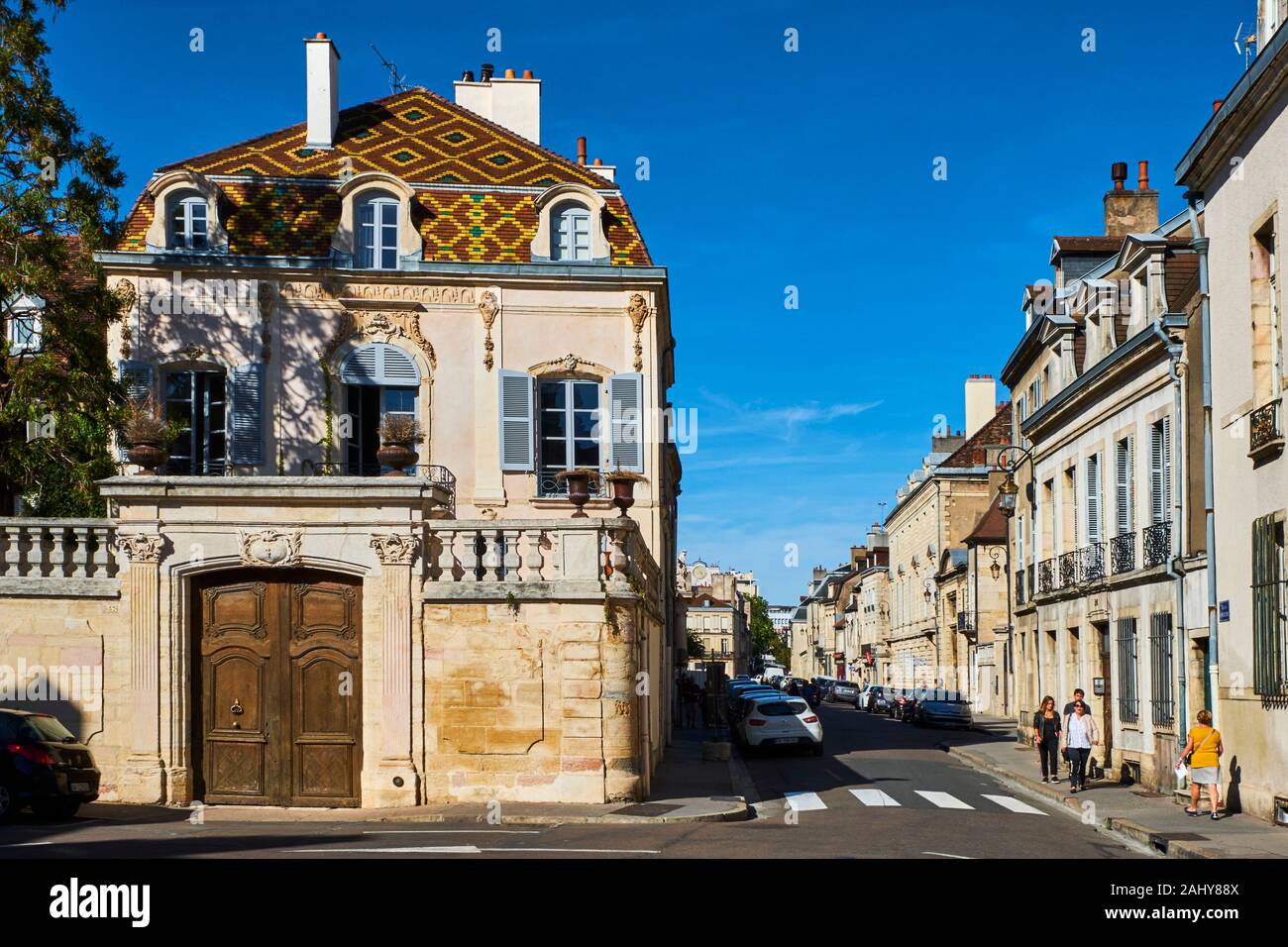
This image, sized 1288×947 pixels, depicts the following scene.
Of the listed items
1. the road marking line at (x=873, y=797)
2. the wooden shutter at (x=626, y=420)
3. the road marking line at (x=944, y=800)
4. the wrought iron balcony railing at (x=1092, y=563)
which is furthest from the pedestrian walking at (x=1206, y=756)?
the wooden shutter at (x=626, y=420)

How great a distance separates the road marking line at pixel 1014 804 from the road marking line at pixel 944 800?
63 cm

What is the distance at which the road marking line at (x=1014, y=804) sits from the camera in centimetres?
1908

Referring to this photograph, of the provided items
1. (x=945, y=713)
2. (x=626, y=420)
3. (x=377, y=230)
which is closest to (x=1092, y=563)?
(x=626, y=420)

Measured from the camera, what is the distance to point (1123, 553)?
963 inches

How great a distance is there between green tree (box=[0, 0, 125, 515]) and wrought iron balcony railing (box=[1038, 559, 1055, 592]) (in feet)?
63.1

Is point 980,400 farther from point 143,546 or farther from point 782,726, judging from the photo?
point 143,546

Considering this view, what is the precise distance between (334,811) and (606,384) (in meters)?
10.5

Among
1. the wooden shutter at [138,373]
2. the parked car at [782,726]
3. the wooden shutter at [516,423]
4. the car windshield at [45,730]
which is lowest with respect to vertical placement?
the parked car at [782,726]

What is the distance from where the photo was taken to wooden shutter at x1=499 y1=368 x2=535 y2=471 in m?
24.5

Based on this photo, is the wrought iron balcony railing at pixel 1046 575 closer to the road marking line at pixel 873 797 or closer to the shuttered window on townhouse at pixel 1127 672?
the shuttered window on townhouse at pixel 1127 672

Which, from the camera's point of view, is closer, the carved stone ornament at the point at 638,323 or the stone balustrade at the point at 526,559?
the stone balustrade at the point at 526,559

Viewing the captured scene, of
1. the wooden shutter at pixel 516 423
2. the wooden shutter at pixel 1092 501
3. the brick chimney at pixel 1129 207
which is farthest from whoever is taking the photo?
the brick chimney at pixel 1129 207

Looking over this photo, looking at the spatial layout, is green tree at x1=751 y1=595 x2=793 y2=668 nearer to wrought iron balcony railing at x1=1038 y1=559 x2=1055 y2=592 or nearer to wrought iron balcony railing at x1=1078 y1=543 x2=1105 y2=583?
wrought iron balcony railing at x1=1038 y1=559 x2=1055 y2=592
